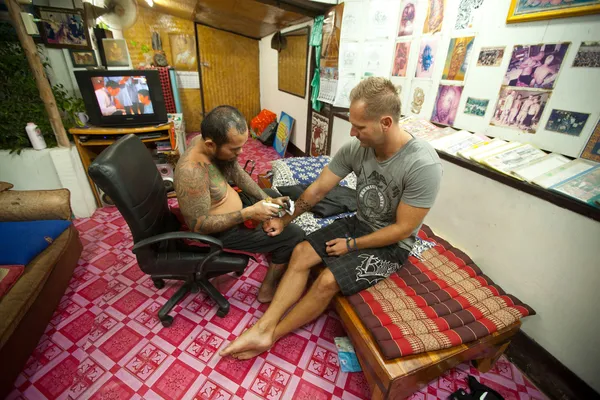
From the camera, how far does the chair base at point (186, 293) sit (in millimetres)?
1715

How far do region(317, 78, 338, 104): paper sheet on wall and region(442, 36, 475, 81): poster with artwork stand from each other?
1273mm

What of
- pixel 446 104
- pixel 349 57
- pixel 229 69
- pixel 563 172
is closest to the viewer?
pixel 563 172

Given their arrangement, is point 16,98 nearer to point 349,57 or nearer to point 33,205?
point 33,205

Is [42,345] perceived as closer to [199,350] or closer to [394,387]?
[199,350]

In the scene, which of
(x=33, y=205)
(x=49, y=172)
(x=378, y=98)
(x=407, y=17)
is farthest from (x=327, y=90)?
(x=49, y=172)

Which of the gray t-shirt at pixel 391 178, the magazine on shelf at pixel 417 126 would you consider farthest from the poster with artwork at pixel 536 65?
the gray t-shirt at pixel 391 178

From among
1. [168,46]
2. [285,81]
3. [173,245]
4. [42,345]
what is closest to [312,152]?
[285,81]

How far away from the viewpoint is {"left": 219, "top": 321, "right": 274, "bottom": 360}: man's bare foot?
Result: 1.49 metres

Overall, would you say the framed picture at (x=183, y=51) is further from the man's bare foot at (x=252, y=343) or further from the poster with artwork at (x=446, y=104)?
the man's bare foot at (x=252, y=343)

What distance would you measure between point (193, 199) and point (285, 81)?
4.07m

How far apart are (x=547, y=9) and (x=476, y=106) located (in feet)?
1.99

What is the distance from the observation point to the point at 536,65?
1.59 m

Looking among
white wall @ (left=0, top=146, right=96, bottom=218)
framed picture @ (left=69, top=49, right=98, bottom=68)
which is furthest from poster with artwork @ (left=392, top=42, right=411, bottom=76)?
white wall @ (left=0, top=146, right=96, bottom=218)

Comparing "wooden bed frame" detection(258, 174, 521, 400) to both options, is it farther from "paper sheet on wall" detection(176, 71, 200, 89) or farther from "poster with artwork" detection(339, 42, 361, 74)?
"paper sheet on wall" detection(176, 71, 200, 89)
